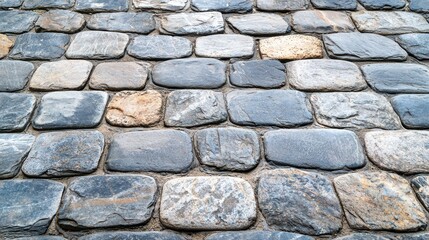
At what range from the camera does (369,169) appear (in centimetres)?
105

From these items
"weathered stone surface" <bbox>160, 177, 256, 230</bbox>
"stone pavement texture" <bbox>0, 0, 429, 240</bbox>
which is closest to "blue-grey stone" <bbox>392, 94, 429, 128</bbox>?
"stone pavement texture" <bbox>0, 0, 429, 240</bbox>

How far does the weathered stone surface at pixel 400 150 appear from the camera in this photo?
3.45ft

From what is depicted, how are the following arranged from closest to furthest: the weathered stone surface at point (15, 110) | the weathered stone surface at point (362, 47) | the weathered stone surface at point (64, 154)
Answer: the weathered stone surface at point (64, 154), the weathered stone surface at point (15, 110), the weathered stone surface at point (362, 47)

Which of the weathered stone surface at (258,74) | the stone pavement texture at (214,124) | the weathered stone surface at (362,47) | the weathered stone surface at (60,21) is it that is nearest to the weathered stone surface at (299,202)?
the stone pavement texture at (214,124)

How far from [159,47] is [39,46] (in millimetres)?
535

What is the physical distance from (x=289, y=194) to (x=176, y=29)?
1017mm

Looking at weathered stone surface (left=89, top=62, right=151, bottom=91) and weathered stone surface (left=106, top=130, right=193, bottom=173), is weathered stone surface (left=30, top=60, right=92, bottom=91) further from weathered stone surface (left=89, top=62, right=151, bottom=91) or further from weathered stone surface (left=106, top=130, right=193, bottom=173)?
weathered stone surface (left=106, top=130, right=193, bottom=173)

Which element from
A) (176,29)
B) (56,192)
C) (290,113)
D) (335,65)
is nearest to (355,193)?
(290,113)

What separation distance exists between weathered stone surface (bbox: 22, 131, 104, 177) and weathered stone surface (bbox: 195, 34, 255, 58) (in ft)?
2.00

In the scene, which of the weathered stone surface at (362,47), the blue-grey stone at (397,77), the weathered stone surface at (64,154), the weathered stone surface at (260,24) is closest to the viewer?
the weathered stone surface at (64,154)

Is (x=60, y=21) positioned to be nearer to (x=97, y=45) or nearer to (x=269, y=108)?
(x=97, y=45)

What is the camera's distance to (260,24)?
1690 mm

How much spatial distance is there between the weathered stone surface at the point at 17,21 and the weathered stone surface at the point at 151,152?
96 centimetres

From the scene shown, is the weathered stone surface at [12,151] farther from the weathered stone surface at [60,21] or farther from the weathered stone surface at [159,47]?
the weathered stone surface at [60,21]
